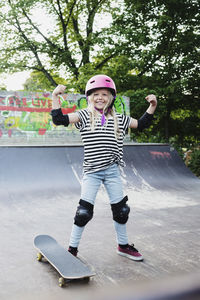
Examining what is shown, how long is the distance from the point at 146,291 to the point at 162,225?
4.46m

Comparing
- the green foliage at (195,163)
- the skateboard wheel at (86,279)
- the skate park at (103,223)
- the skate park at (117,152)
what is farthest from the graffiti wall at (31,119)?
the skateboard wheel at (86,279)

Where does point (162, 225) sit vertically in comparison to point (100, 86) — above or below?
below

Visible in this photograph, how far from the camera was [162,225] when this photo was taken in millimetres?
4543

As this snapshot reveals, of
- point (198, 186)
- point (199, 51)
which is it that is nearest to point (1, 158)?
point (198, 186)

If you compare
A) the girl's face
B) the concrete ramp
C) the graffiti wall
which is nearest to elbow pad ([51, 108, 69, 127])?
the girl's face

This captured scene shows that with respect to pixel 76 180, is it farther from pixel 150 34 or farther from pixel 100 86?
pixel 150 34

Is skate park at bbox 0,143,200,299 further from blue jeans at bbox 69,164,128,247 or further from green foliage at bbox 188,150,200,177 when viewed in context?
green foliage at bbox 188,150,200,177

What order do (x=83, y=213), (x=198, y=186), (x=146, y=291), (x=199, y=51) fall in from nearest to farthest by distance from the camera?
(x=146, y=291), (x=83, y=213), (x=198, y=186), (x=199, y=51)

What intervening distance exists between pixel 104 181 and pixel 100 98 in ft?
2.72

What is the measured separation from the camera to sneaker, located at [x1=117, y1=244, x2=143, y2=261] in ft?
10.4

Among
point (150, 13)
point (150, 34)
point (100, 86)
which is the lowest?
point (100, 86)

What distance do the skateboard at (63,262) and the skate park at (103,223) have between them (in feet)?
0.32

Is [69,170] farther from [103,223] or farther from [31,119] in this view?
[31,119]

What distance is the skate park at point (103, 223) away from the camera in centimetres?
242
